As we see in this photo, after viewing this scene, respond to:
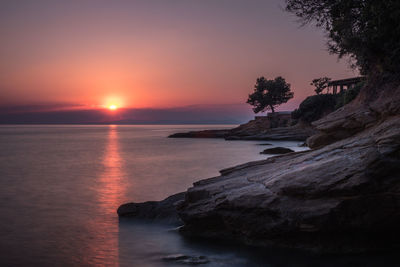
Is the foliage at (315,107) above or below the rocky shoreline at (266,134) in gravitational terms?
above

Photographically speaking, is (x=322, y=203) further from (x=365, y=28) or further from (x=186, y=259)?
(x=365, y=28)

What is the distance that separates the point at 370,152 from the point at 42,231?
11.4 m

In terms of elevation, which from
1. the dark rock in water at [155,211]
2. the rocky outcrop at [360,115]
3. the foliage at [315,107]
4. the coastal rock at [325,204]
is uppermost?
the foliage at [315,107]

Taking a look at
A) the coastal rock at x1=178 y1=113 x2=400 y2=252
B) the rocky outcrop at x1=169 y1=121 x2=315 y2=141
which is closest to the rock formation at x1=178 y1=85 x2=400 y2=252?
the coastal rock at x1=178 y1=113 x2=400 y2=252

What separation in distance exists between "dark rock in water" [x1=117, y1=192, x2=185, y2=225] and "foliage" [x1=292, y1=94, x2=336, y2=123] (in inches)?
2530

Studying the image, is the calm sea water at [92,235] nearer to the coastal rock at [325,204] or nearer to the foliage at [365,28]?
the coastal rock at [325,204]

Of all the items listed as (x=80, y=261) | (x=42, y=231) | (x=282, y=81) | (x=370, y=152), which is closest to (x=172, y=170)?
(x=42, y=231)

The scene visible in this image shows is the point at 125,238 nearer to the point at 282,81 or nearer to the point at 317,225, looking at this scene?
the point at 317,225

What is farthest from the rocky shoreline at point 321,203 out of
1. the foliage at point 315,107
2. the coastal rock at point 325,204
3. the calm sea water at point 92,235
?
the foliage at point 315,107

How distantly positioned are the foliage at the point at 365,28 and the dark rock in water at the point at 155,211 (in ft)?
32.7

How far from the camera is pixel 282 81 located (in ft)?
345

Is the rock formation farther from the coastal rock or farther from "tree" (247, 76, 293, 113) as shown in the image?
"tree" (247, 76, 293, 113)

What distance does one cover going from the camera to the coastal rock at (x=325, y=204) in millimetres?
8406

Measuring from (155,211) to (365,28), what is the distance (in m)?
11.4
